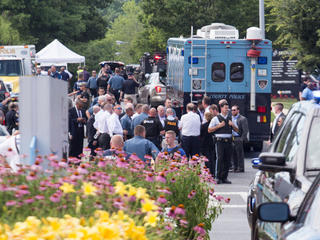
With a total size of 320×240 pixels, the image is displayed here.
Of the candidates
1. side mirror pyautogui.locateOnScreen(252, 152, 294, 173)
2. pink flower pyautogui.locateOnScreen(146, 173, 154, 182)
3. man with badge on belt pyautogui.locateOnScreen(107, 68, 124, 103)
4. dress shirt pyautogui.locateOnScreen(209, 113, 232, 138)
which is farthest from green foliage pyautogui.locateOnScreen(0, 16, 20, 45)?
side mirror pyautogui.locateOnScreen(252, 152, 294, 173)

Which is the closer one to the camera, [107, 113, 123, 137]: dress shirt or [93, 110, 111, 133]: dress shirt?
[107, 113, 123, 137]: dress shirt

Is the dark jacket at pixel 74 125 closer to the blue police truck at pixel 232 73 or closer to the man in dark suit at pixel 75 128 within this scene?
the man in dark suit at pixel 75 128

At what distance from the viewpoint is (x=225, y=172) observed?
62.5ft

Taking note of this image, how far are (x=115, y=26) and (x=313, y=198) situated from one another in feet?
383

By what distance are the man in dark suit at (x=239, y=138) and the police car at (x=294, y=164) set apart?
12.9 meters


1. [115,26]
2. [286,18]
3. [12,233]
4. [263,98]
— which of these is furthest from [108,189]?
[115,26]

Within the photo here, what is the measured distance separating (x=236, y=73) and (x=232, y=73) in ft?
0.40

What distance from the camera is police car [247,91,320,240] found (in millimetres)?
6530

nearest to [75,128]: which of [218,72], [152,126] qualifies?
[152,126]

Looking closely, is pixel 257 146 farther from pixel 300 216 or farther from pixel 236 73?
pixel 300 216

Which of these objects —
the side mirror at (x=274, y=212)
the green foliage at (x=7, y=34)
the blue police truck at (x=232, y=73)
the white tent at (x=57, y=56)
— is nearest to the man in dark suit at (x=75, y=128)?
the blue police truck at (x=232, y=73)

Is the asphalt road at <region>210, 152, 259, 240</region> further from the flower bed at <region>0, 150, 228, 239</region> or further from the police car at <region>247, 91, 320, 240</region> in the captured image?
the flower bed at <region>0, 150, 228, 239</region>

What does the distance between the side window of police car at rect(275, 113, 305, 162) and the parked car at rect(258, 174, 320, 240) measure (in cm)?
139

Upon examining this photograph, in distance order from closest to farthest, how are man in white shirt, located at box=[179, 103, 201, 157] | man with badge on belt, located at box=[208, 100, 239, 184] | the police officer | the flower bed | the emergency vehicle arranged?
1. the flower bed
2. the police officer
3. man with badge on belt, located at box=[208, 100, 239, 184]
4. man in white shirt, located at box=[179, 103, 201, 157]
5. the emergency vehicle
